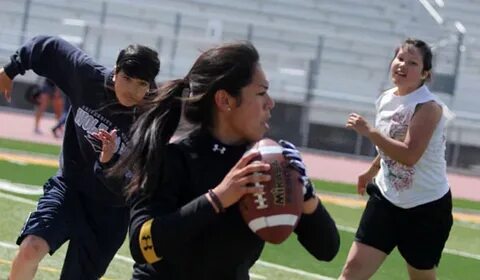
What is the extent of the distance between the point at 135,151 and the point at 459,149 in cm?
1947

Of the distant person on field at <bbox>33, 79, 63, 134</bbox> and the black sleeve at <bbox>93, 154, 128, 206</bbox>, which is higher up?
the black sleeve at <bbox>93, 154, 128, 206</bbox>

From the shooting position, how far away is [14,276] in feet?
18.1

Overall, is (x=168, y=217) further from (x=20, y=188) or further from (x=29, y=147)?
(x=29, y=147)

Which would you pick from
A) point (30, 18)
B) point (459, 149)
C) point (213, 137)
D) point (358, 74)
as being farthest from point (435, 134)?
point (30, 18)

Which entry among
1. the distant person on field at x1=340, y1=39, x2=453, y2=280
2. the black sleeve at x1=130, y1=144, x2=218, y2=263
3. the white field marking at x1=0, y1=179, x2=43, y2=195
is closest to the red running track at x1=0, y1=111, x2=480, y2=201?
the white field marking at x1=0, y1=179, x2=43, y2=195

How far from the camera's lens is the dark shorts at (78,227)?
5531mm

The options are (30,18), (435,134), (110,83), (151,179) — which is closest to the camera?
(151,179)

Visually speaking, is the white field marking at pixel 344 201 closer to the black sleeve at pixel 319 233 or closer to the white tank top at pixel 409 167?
the white tank top at pixel 409 167

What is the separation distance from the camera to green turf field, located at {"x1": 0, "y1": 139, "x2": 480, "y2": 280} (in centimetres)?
805

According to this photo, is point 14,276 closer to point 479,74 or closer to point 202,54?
point 202,54

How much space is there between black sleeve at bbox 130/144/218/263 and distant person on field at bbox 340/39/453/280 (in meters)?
2.88

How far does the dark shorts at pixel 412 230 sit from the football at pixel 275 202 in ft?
10.6

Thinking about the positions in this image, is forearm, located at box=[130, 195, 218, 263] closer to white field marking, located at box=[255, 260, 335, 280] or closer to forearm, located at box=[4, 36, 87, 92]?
forearm, located at box=[4, 36, 87, 92]

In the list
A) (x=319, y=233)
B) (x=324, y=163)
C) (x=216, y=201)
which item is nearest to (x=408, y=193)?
(x=319, y=233)
